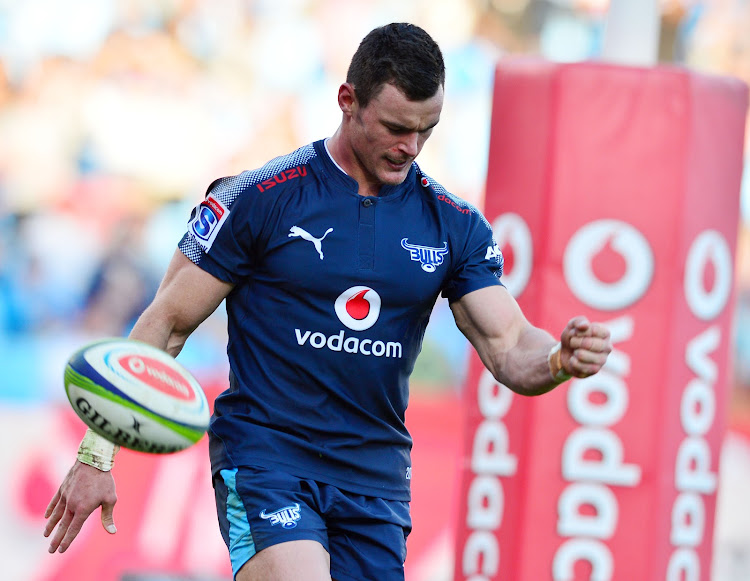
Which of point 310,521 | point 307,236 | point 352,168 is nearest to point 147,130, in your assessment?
point 352,168

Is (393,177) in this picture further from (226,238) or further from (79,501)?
(79,501)

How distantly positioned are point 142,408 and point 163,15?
732 centimetres

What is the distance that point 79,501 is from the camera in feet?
9.73

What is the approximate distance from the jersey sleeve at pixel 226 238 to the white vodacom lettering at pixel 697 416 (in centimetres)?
203

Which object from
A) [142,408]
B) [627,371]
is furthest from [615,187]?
[142,408]

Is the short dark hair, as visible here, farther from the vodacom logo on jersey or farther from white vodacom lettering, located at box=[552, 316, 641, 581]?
white vodacom lettering, located at box=[552, 316, 641, 581]

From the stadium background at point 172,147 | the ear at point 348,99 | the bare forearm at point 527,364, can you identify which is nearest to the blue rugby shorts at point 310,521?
the bare forearm at point 527,364

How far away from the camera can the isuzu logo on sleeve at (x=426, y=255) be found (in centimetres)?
316

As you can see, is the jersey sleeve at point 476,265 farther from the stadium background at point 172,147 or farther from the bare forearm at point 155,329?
the stadium background at point 172,147

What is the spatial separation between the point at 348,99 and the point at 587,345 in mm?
983

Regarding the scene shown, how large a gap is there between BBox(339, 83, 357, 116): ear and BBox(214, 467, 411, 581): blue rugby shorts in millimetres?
1029

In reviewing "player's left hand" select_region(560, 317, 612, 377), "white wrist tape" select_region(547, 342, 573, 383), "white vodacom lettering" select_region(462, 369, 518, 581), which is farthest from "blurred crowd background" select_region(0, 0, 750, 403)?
"player's left hand" select_region(560, 317, 612, 377)

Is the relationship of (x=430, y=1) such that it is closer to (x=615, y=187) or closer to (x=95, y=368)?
(x=615, y=187)

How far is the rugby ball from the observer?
2.70 meters
